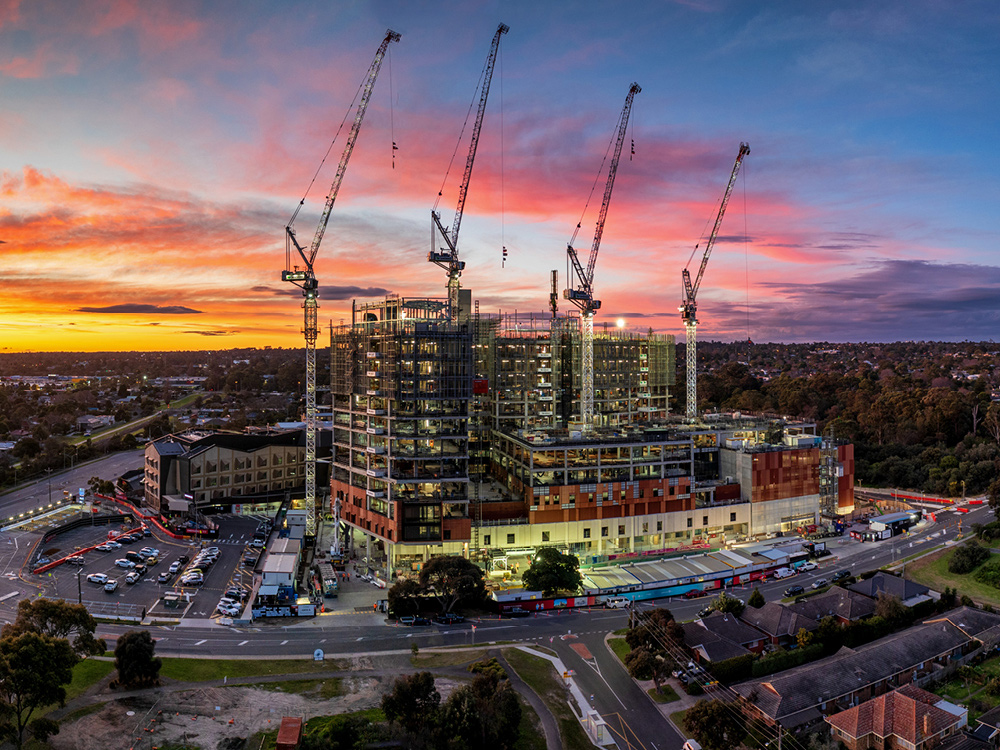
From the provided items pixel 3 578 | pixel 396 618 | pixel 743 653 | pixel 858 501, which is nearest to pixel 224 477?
pixel 3 578

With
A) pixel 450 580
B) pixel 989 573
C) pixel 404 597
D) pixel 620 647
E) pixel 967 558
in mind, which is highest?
pixel 450 580

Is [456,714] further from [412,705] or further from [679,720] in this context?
[679,720]

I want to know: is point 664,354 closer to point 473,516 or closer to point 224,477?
point 473,516

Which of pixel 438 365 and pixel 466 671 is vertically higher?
pixel 438 365

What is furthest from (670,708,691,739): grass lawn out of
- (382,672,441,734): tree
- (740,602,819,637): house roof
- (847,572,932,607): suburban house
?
(847,572,932,607): suburban house

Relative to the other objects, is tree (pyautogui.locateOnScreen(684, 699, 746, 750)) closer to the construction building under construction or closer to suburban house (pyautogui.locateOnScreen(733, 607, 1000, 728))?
suburban house (pyautogui.locateOnScreen(733, 607, 1000, 728))

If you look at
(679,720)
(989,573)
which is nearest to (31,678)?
(679,720)
